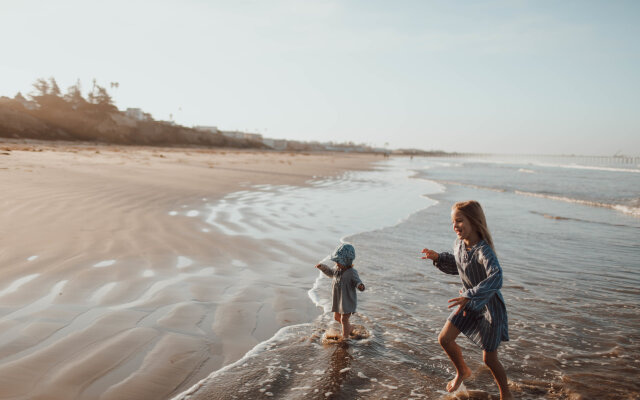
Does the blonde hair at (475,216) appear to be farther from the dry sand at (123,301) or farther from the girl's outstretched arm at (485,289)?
the dry sand at (123,301)

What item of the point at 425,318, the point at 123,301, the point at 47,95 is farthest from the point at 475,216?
the point at 47,95

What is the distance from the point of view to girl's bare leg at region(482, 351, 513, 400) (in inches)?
113

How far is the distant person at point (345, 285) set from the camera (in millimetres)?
3875

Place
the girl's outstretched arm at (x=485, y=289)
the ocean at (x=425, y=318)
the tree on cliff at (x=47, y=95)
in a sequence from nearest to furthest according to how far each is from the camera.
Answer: the girl's outstretched arm at (x=485, y=289), the ocean at (x=425, y=318), the tree on cliff at (x=47, y=95)

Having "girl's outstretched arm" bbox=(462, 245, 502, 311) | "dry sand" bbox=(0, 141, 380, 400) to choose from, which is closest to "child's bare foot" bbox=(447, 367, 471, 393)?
"girl's outstretched arm" bbox=(462, 245, 502, 311)

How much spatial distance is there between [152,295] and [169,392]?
1994mm

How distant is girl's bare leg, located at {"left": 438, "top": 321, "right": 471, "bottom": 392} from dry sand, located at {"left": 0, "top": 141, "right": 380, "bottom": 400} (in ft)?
5.76

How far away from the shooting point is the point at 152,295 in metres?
4.63

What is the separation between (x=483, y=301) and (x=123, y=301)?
12.4ft

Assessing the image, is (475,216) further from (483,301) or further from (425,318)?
(425,318)

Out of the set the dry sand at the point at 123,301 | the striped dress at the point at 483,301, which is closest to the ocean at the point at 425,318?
the dry sand at the point at 123,301

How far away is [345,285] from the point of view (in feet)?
12.9

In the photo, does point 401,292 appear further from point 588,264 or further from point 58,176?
point 58,176

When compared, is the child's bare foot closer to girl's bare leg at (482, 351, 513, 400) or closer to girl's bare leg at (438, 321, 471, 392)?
girl's bare leg at (438, 321, 471, 392)
